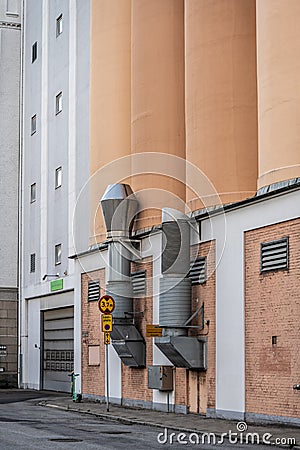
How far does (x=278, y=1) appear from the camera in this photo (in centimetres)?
2402

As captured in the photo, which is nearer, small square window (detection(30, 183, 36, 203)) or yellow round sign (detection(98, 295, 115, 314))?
yellow round sign (detection(98, 295, 115, 314))

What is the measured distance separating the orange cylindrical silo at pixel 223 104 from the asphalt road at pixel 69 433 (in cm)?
679

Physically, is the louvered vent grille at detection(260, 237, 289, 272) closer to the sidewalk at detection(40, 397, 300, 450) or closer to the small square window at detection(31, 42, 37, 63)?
the sidewalk at detection(40, 397, 300, 450)

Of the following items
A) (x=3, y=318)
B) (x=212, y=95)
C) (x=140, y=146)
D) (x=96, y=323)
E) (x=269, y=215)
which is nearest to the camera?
(x=269, y=215)

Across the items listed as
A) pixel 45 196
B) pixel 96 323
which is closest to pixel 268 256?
pixel 96 323

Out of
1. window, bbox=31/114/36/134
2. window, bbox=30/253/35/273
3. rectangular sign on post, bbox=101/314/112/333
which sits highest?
window, bbox=31/114/36/134

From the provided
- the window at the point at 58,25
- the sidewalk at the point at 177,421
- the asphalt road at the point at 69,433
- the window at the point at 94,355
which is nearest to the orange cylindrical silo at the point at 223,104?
the sidewalk at the point at 177,421

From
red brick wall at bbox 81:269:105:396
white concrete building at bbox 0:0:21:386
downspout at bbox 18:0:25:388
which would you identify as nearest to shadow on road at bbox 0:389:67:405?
downspout at bbox 18:0:25:388

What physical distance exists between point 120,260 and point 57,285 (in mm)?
11013

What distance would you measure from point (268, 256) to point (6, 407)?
493 inches

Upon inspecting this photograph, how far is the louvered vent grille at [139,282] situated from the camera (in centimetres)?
3014

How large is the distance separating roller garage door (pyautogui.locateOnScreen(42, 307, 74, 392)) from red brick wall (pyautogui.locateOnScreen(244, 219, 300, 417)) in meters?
17.4

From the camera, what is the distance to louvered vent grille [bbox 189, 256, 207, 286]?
86.5 ft

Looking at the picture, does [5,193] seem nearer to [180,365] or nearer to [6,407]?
[6,407]
